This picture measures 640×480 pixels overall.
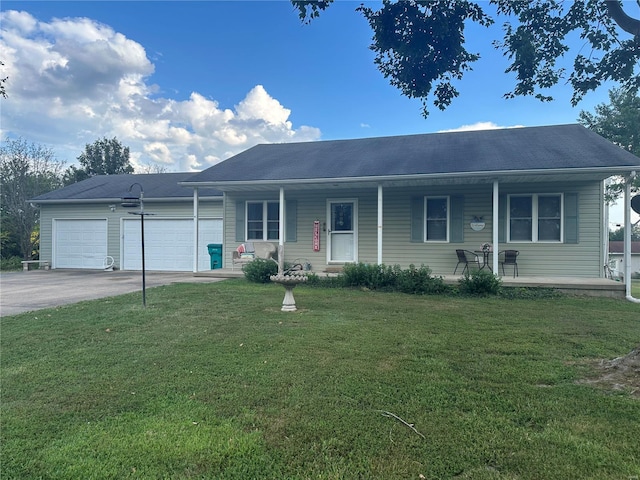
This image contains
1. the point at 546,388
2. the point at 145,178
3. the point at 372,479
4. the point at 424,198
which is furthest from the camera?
the point at 145,178

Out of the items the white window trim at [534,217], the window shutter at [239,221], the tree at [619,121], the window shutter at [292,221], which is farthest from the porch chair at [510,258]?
the tree at [619,121]

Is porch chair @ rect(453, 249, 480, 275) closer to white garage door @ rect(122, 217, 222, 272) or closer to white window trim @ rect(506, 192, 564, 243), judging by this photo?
white window trim @ rect(506, 192, 564, 243)

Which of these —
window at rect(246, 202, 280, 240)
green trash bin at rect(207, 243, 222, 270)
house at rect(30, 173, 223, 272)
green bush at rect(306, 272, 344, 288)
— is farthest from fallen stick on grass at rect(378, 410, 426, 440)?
house at rect(30, 173, 223, 272)

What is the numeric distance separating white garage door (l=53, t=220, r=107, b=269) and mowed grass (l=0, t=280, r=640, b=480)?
32.0 feet

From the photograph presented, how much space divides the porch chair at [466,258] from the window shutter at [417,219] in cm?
110

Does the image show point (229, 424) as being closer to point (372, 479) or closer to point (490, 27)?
point (372, 479)

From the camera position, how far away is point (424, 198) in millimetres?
10695

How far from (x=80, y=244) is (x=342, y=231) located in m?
10.4

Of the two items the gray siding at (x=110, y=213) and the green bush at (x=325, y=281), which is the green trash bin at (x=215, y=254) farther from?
the green bush at (x=325, y=281)

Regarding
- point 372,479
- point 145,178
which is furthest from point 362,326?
point 145,178

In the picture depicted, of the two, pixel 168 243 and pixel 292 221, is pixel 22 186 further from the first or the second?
pixel 292 221

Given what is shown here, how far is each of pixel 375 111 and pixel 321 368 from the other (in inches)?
513

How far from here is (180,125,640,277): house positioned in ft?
30.3

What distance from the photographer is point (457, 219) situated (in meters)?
10.4
